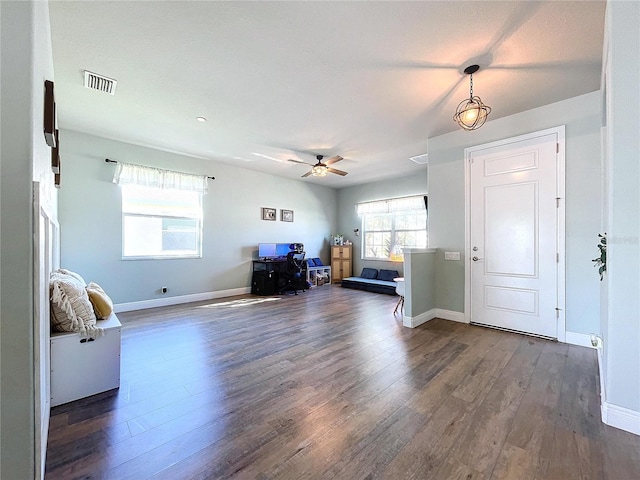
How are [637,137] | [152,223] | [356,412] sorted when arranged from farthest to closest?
[152,223], [356,412], [637,137]

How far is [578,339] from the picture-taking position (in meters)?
2.91

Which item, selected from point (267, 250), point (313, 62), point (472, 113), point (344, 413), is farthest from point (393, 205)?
point (344, 413)

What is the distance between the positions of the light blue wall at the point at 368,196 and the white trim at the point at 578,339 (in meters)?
3.81

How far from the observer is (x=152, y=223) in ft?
15.2

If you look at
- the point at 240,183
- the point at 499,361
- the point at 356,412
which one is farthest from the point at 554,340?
the point at 240,183

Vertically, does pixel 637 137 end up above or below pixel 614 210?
above

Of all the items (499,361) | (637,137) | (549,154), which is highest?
(549,154)

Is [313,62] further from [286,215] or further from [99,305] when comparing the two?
[286,215]

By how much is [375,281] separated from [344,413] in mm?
4847

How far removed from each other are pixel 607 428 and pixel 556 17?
279 cm

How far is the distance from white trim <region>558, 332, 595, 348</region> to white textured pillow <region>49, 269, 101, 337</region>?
4.67 m

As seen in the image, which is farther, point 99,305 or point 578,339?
point 578,339

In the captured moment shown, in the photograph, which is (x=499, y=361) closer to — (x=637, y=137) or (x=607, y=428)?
(x=607, y=428)

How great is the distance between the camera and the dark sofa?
5.99 m
